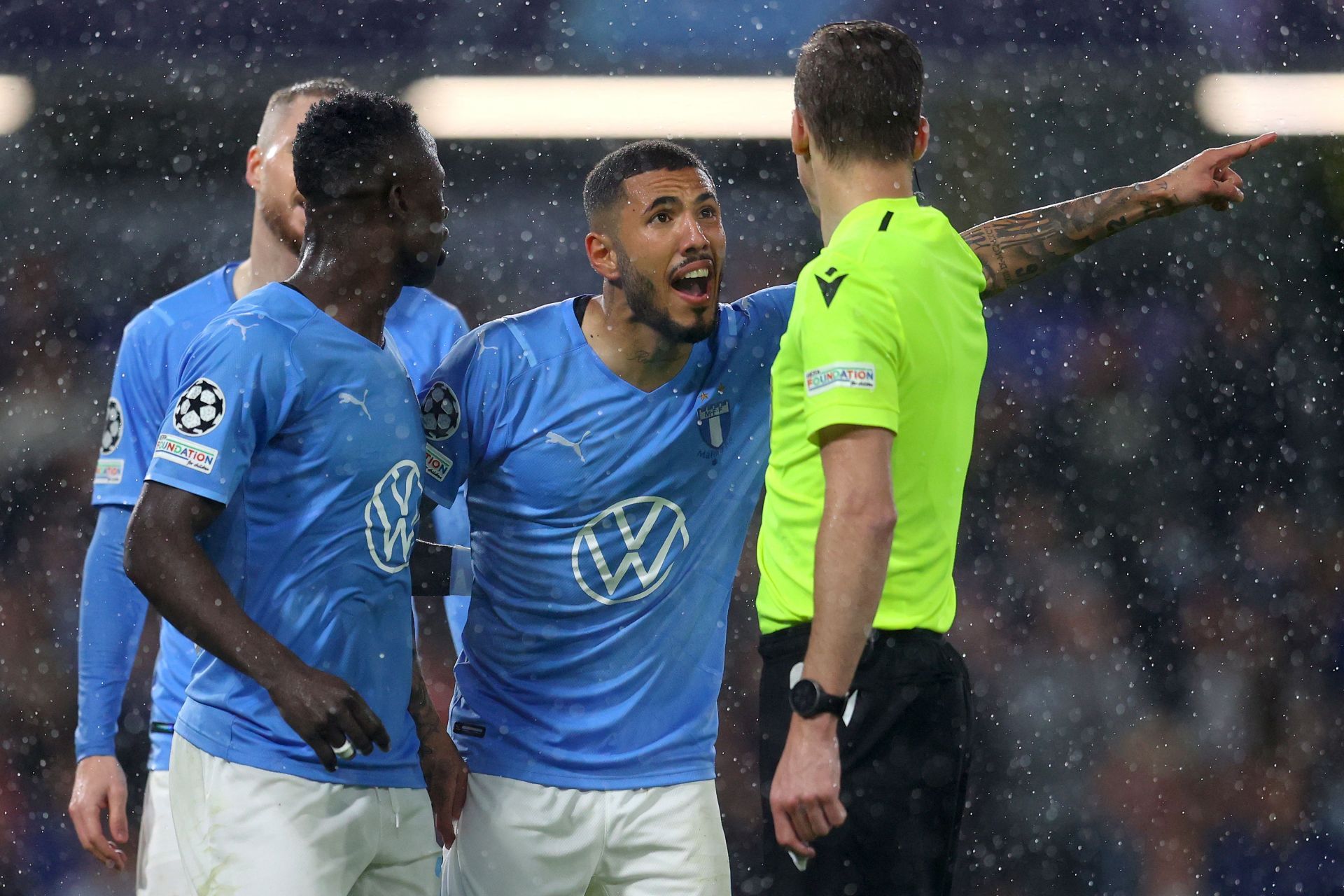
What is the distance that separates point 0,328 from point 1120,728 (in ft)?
16.1

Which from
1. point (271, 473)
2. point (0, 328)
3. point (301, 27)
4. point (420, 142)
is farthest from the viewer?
point (0, 328)

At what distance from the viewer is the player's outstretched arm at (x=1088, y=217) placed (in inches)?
95.3

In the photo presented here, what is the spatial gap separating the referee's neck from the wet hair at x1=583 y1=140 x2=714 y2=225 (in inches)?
23.6

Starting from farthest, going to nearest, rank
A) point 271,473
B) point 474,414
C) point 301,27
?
point 301,27 → point 474,414 → point 271,473

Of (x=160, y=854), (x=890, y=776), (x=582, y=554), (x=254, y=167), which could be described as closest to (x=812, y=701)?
(x=890, y=776)

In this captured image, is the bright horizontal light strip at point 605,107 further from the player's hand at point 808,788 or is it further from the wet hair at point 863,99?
the player's hand at point 808,788

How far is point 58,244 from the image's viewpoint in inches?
240

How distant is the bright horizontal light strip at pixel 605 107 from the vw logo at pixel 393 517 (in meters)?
4.02

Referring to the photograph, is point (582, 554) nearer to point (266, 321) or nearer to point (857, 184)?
point (266, 321)

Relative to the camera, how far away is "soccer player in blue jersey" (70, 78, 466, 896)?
116 inches

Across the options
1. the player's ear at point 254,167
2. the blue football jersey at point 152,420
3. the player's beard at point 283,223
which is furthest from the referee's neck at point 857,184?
the player's ear at point 254,167

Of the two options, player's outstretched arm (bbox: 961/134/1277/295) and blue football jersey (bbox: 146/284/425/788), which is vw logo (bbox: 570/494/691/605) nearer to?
blue football jersey (bbox: 146/284/425/788)

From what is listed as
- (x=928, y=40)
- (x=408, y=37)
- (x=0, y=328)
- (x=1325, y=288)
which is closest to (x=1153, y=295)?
(x=1325, y=288)

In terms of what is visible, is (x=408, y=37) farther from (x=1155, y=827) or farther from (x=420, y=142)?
(x=1155, y=827)
